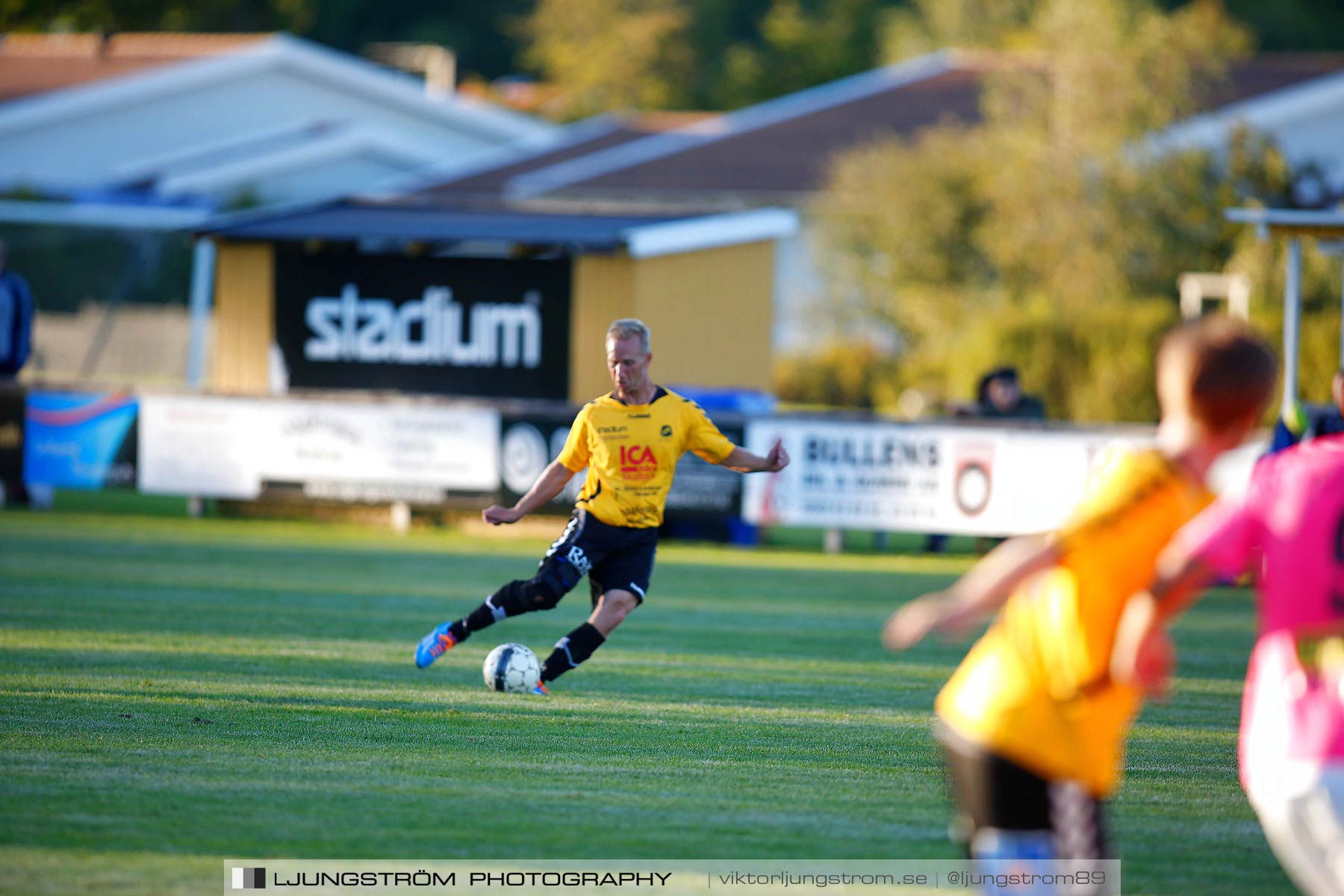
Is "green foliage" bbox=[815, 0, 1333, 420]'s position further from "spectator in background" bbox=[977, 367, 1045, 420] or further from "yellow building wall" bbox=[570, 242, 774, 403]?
"spectator in background" bbox=[977, 367, 1045, 420]

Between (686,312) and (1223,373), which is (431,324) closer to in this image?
(686,312)

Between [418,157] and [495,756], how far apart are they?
41.2 meters

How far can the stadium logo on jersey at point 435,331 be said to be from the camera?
19766 millimetres

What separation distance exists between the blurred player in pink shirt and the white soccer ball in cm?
533

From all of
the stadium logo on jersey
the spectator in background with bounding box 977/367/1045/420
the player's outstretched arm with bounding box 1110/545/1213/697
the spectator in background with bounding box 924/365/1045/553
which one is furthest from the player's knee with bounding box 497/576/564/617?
the stadium logo on jersey

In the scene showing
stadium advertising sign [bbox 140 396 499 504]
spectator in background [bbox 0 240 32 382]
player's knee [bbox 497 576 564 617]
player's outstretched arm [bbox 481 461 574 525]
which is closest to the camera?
player's outstretched arm [bbox 481 461 574 525]

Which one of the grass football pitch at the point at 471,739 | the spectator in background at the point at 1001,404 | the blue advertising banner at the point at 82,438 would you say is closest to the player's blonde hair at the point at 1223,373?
the grass football pitch at the point at 471,739

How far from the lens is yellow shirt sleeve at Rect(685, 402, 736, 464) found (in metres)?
8.79

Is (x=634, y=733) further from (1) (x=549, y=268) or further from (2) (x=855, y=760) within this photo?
(1) (x=549, y=268)

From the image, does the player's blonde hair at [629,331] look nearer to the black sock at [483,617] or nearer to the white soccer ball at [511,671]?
the black sock at [483,617]

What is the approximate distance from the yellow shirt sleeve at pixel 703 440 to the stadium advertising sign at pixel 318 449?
962 cm

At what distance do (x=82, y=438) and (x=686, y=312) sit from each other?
7.10 metres

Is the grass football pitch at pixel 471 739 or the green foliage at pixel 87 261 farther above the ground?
the green foliage at pixel 87 261

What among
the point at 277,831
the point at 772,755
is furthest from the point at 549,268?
the point at 277,831
